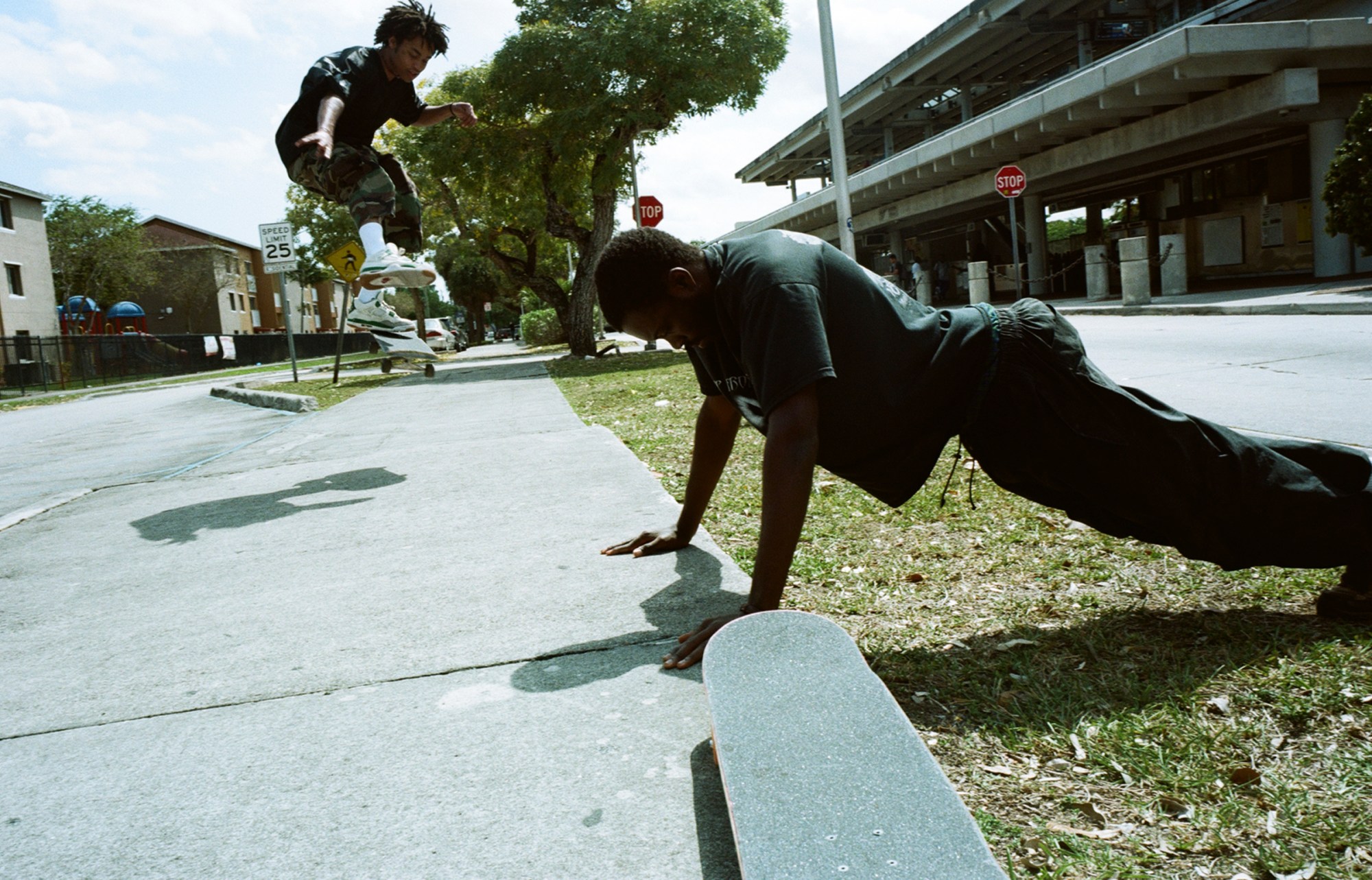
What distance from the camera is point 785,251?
2377mm

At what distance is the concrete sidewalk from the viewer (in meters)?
1.73

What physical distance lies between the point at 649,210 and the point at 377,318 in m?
12.4

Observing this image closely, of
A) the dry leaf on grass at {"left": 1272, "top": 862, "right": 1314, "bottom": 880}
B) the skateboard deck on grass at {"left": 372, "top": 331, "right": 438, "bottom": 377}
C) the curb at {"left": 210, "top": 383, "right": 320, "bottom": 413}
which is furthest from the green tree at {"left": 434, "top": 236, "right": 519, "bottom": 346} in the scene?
the dry leaf on grass at {"left": 1272, "top": 862, "right": 1314, "bottom": 880}

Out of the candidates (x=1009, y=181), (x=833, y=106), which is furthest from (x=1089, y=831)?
(x=1009, y=181)

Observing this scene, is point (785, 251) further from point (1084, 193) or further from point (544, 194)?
point (1084, 193)

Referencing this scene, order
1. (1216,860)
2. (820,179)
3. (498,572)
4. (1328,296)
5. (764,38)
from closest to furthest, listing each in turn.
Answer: (1216,860)
(498,572)
(1328,296)
(764,38)
(820,179)

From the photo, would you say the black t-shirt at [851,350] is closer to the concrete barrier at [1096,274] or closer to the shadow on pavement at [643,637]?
the shadow on pavement at [643,637]

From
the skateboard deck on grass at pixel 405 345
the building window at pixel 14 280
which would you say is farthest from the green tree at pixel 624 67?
the building window at pixel 14 280

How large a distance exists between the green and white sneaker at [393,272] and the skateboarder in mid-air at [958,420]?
141 inches

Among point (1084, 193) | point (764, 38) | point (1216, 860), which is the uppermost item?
point (764, 38)

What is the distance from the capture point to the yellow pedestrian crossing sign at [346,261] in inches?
591

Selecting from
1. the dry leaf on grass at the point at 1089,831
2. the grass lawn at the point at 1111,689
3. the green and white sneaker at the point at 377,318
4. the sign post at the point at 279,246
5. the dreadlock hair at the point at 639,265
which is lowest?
the dry leaf on grass at the point at 1089,831

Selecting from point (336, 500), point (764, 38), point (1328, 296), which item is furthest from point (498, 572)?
point (764, 38)

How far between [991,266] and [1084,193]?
22.7 ft
